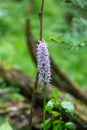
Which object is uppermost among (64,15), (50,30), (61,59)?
(64,15)

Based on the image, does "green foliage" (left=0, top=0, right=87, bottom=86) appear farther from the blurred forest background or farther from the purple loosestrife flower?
the purple loosestrife flower

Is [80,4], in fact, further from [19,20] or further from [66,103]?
[19,20]

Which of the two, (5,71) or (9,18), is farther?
(9,18)

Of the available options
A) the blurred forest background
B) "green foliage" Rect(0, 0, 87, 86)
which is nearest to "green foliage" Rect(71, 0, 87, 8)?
the blurred forest background

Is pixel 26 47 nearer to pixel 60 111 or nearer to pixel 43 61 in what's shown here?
pixel 60 111

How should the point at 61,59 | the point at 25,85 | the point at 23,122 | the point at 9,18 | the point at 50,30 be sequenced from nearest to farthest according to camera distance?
the point at 23,122 < the point at 25,85 < the point at 61,59 < the point at 50,30 < the point at 9,18

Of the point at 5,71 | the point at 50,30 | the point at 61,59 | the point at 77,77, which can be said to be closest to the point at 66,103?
the point at 5,71

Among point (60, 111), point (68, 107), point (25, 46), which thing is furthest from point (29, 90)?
point (25, 46)

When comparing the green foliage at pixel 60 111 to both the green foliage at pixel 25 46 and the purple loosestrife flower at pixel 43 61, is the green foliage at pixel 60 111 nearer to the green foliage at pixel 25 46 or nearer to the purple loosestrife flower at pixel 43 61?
the purple loosestrife flower at pixel 43 61
